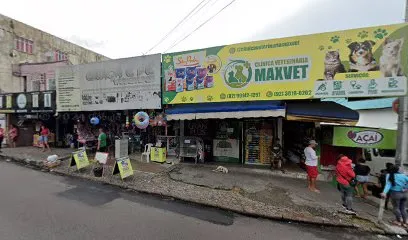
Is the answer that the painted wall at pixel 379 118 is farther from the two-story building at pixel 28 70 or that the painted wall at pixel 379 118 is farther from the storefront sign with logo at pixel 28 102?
the two-story building at pixel 28 70

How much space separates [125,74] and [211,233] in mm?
9447

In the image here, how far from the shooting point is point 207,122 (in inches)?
454

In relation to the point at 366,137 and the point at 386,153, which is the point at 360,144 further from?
the point at 386,153

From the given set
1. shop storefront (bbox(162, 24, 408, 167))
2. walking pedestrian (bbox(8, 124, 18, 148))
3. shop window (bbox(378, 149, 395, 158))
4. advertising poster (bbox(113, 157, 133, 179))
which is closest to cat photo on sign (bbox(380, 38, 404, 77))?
shop storefront (bbox(162, 24, 408, 167))

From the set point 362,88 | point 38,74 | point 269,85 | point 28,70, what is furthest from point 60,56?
point 362,88

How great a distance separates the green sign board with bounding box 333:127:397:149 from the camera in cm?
813

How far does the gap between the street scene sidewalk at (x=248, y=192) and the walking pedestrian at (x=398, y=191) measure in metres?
0.34

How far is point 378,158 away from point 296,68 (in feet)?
17.3

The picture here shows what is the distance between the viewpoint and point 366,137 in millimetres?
8375

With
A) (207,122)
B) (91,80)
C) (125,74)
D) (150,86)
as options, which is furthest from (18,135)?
(207,122)

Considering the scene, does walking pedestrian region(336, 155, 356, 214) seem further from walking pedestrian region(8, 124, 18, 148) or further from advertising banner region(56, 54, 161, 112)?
walking pedestrian region(8, 124, 18, 148)

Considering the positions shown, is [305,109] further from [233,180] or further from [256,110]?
[233,180]

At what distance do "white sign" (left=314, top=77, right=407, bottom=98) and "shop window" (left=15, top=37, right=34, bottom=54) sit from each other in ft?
92.7

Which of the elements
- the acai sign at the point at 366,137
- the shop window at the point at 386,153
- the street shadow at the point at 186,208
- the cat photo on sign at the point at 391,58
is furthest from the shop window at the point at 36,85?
the shop window at the point at 386,153
